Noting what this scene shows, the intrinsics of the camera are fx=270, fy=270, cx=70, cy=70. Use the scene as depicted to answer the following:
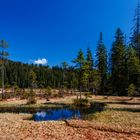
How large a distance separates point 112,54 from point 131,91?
22.0m

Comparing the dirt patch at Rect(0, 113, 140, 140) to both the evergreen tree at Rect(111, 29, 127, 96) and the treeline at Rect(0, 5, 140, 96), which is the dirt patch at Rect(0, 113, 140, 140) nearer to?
the treeline at Rect(0, 5, 140, 96)

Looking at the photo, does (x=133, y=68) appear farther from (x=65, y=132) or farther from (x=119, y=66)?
(x=65, y=132)

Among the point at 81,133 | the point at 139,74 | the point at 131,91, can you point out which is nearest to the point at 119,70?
the point at 139,74

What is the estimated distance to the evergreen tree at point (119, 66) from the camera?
66.6 m

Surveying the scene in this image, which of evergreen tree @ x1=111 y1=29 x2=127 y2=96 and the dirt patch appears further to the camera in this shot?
evergreen tree @ x1=111 y1=29 x2=127 y2=96

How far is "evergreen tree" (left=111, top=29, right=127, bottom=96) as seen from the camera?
2623 inches

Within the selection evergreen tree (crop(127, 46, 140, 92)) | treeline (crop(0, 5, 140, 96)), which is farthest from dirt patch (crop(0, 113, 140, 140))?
evergreen tree (crop(127, 46, 140, 92))

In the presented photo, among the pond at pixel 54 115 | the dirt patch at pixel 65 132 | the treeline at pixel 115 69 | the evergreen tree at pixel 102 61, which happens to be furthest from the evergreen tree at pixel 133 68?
the dirt patch at pixel 65 132

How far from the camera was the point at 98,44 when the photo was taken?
8256 cm

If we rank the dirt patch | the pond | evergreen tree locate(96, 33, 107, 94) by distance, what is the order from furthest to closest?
evergreen tree locate(96, 33, 107, 94) → the pond → the dirt patch

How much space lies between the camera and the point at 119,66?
6875 centimetres

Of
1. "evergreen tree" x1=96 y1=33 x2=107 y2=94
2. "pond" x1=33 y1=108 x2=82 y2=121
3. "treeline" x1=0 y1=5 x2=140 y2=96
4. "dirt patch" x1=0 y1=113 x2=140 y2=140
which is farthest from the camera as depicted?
"evergreen tree" x1=96 y1=33 x2=107 y2=94

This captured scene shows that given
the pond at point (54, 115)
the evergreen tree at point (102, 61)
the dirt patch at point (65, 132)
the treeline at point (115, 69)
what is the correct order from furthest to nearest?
the evergreen tree at point (102, 61) → the treeline at point (115, 69) → the pond at point (54, 115) → the dirt patch at point (65, 132)

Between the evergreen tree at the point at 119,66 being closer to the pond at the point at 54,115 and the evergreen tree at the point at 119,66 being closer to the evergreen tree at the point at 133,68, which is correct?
the evergreen tree at the point at 133,68
